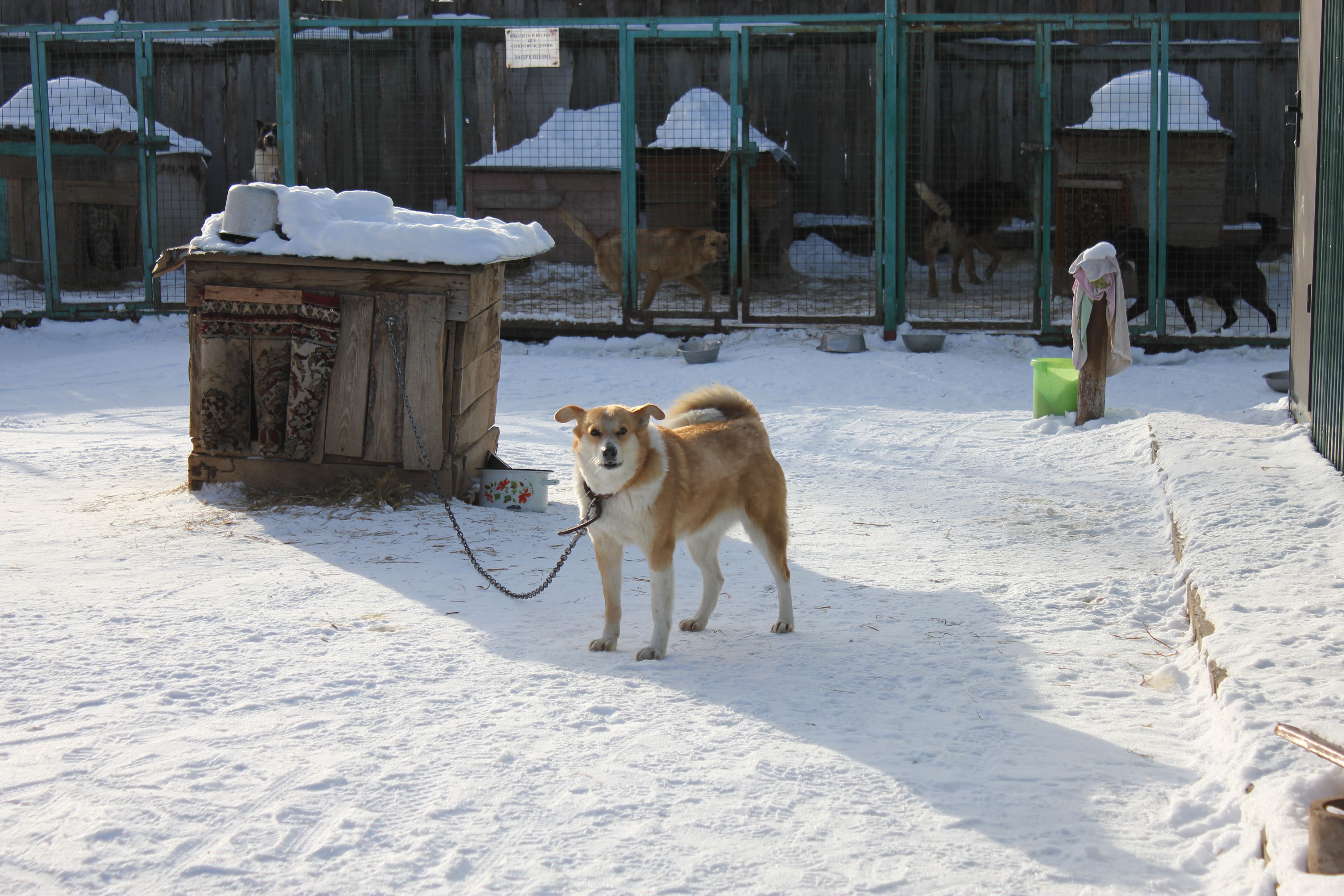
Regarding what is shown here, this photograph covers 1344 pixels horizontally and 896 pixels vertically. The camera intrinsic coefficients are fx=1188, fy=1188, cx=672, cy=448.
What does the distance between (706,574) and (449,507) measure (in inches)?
66.9

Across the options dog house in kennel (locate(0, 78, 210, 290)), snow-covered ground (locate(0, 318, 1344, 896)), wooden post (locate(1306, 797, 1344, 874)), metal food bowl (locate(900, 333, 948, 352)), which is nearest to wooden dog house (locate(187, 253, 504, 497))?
snow-covered ground (locate(0, 318, 1344, 896))

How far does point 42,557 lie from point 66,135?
352 inches

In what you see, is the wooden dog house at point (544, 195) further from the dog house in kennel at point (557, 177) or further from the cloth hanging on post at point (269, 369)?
the cloth hanging on post at point (269, 369)

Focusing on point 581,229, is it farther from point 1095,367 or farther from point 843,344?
point 1095,367

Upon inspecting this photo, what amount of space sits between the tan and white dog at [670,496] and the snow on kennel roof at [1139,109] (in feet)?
28.8

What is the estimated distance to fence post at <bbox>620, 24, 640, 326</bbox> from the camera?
1090 centimetres

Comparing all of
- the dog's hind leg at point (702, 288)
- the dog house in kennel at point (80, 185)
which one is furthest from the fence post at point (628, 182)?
the dog house in kennel at point (80, 185)

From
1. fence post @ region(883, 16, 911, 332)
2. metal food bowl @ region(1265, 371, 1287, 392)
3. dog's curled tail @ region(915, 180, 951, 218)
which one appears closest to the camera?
metal food bowl @ region(1265, 371, 1287, 392)

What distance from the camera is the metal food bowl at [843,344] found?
10.6 metres

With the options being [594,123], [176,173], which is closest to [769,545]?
[594,123]

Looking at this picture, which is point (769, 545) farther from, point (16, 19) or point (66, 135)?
point (16, 19)

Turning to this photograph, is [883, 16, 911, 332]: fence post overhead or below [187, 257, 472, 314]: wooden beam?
overhead

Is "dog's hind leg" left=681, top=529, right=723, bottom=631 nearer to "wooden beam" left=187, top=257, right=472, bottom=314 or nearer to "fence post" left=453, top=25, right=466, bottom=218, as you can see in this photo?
"wooden beam" left=187, top=257, right=472, bottom=314

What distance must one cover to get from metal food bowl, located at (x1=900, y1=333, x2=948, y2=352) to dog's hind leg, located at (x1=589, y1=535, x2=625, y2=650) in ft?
22.5
